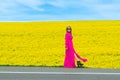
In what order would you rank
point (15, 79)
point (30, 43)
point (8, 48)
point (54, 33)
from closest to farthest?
point (15, 79) → point (8, 48) → point (30, 43) → point (54, 33)

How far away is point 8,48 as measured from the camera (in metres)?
18.9

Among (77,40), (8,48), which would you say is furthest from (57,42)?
(8,48)

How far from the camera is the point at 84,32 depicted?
24797 millimetres

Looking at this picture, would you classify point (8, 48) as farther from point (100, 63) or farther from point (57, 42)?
point (100, 63)

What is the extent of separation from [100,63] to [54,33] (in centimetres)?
998

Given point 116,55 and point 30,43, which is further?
point 30,43

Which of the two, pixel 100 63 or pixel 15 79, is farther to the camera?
pixel 100 63

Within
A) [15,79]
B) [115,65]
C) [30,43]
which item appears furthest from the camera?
[30,43]

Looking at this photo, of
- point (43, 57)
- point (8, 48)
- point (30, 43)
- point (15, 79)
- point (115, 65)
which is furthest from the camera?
Answer: point (30, 43)

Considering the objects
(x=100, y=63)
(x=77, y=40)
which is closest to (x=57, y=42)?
(x=77, y=40)

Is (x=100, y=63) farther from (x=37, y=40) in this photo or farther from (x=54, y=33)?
(x=54, y=33)

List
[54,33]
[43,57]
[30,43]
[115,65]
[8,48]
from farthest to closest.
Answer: [54,33], [30,43], [8,48], [43,57], [115,65]

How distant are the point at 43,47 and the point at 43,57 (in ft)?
10.3

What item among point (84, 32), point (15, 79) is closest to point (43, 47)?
point (84, 32)
